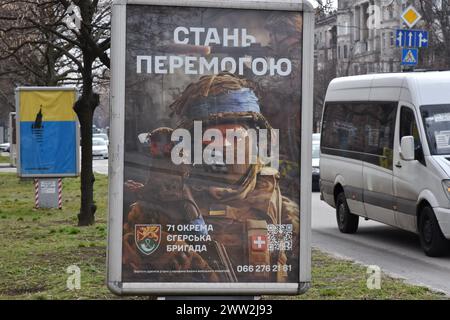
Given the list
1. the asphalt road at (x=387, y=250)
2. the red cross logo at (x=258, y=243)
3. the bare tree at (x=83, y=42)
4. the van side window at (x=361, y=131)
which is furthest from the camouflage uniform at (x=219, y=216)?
the van side window at (x=361, y=131)

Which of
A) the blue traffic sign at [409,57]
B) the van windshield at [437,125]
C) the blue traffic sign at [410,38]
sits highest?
the blue traffic sign at [410,38]

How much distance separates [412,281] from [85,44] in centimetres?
671

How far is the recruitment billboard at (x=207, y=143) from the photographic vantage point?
270 inches

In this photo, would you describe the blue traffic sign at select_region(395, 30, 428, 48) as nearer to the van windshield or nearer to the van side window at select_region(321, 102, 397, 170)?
the van side window at select_region(321, 102, 397, 170)

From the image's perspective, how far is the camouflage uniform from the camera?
6922mm

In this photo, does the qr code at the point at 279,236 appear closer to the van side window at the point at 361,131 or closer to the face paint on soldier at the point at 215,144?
the face paint on soldier at the point at 215,144

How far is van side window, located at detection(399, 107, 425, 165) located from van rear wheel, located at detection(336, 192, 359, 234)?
2917 mm

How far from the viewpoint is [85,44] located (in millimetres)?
15000

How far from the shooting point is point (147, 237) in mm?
6934

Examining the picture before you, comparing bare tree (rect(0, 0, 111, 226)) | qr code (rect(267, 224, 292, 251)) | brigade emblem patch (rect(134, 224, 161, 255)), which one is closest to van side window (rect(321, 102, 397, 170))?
bare tree (rect(0, 0, 111, 226))

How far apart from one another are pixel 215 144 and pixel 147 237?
85 cm

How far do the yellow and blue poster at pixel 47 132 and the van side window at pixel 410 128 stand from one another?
10.1 m

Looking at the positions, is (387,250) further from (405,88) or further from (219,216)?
(219,216)
